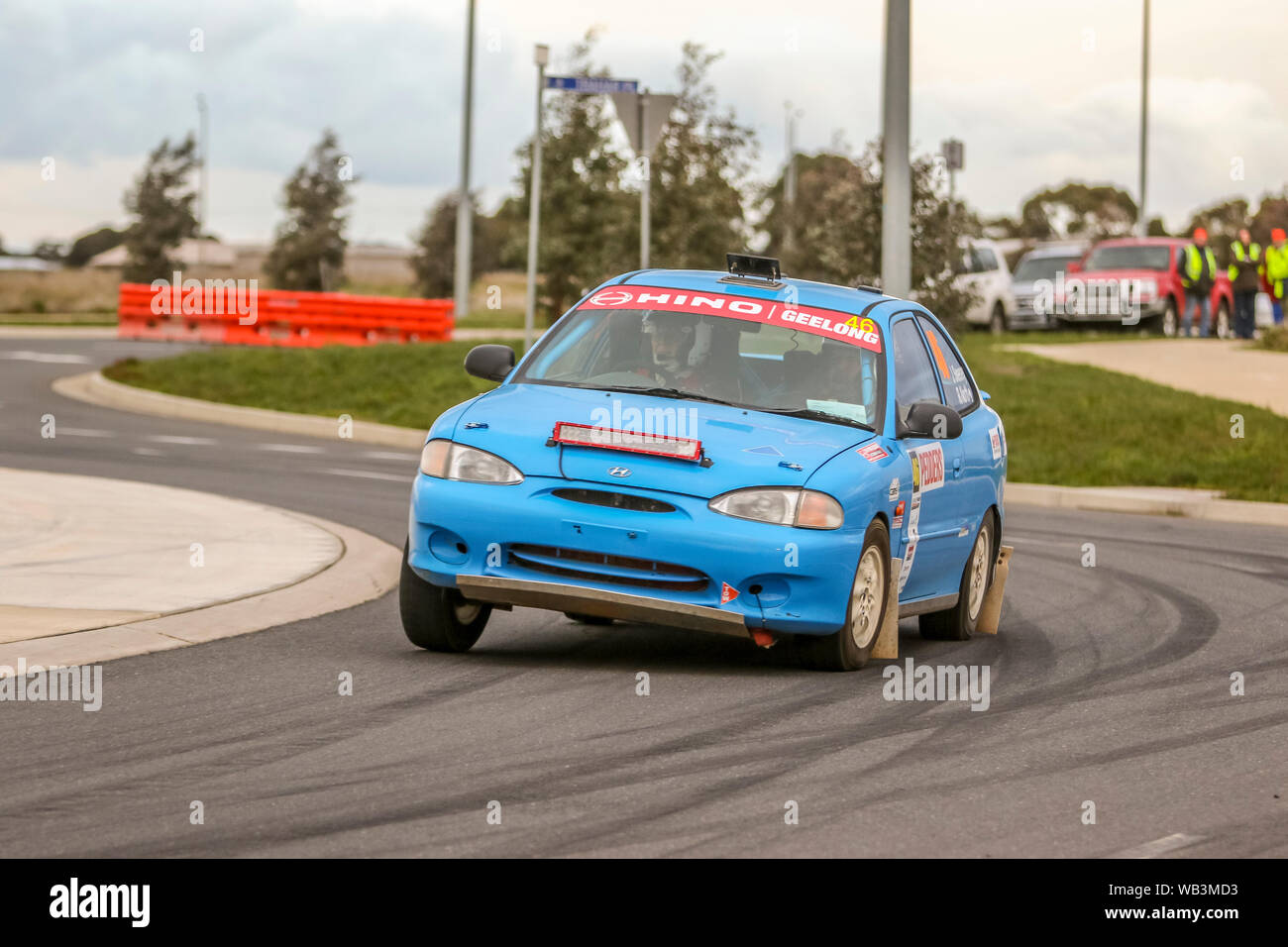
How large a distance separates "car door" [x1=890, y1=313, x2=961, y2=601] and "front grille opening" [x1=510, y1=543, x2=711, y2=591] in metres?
1.27

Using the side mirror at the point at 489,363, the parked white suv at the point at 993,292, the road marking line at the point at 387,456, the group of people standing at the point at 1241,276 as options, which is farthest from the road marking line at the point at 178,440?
→ the group of people standing at the point at 1241,276

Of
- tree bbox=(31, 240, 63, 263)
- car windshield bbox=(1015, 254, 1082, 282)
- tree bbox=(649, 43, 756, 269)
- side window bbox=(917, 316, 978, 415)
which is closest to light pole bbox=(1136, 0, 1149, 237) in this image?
car windshield bbox=(1015, 254, 1082, 282)

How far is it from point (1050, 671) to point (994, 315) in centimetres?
2925

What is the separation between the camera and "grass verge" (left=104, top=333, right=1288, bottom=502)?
64.8 feet

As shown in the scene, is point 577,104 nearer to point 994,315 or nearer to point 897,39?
point 994,315

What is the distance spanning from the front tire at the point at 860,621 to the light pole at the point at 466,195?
1006 inches

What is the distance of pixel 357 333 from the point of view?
3164 cm

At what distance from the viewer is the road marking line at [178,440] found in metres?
20.0

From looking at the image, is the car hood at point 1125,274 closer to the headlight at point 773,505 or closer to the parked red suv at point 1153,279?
the parked red suv at point 1153,279

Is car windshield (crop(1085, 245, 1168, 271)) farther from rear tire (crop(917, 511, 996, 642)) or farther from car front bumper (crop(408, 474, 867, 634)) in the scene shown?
car front bumper (crop(408, 474, 867, 634))

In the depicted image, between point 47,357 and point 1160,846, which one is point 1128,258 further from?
point 1160,846

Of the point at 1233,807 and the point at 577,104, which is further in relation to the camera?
the point at 577,104

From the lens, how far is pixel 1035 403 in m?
22.8
